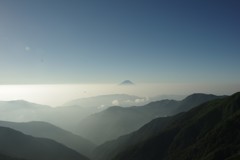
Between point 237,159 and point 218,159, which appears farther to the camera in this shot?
point 218,159
